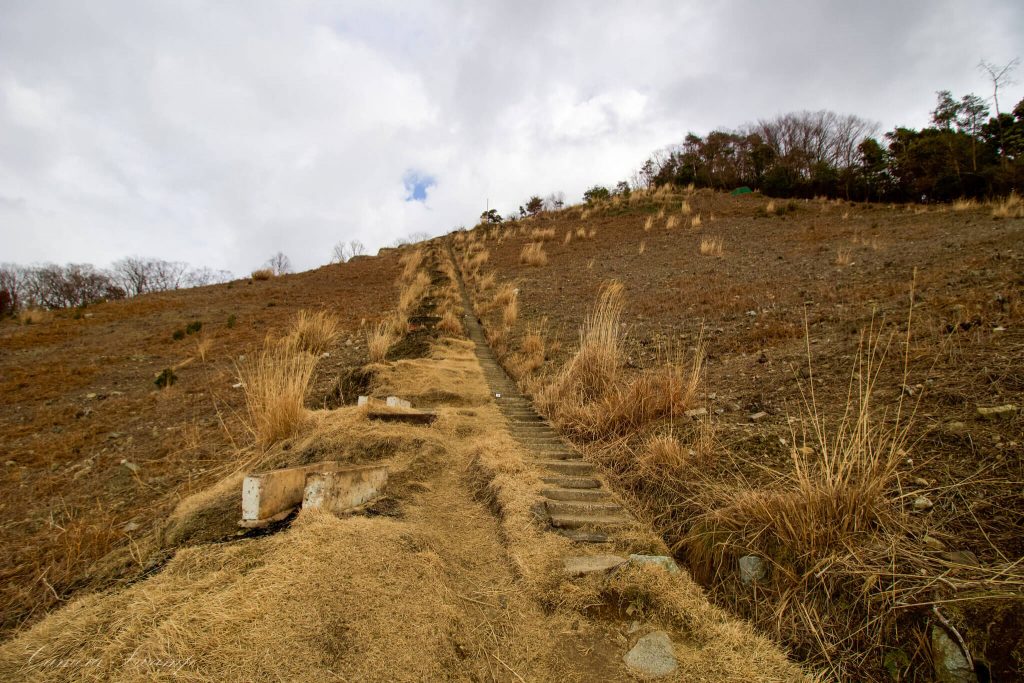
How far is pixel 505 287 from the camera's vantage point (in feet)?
31.8

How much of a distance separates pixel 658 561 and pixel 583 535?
0.36m

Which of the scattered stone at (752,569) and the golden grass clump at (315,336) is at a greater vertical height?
the golden grass clump at (315,336)

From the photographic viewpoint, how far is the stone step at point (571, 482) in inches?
100.0

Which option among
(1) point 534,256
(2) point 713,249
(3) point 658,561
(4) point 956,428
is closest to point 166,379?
(3) point 658,561

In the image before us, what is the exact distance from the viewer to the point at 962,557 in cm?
144

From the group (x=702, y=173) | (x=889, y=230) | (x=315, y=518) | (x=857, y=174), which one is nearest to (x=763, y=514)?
(x=315, y=518)

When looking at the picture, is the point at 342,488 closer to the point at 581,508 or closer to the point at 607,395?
the point at 581,508

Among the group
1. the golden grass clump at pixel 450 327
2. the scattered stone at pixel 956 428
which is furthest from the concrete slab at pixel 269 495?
the golden grass clump at pixel 450 327

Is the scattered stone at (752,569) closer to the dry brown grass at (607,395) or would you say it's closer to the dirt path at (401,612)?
the dirt path at (401,612)

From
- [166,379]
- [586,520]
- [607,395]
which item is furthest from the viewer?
[166,379]

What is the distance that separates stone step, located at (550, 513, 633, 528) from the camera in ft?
6.88

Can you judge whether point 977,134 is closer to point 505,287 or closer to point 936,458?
point 505,287

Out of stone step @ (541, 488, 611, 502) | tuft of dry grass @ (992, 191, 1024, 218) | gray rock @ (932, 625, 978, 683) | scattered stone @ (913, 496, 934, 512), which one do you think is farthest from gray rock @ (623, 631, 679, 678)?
tuft of dry grass @ (992, 191, 1024, 218)

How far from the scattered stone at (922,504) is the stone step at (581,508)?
1.15 meters
